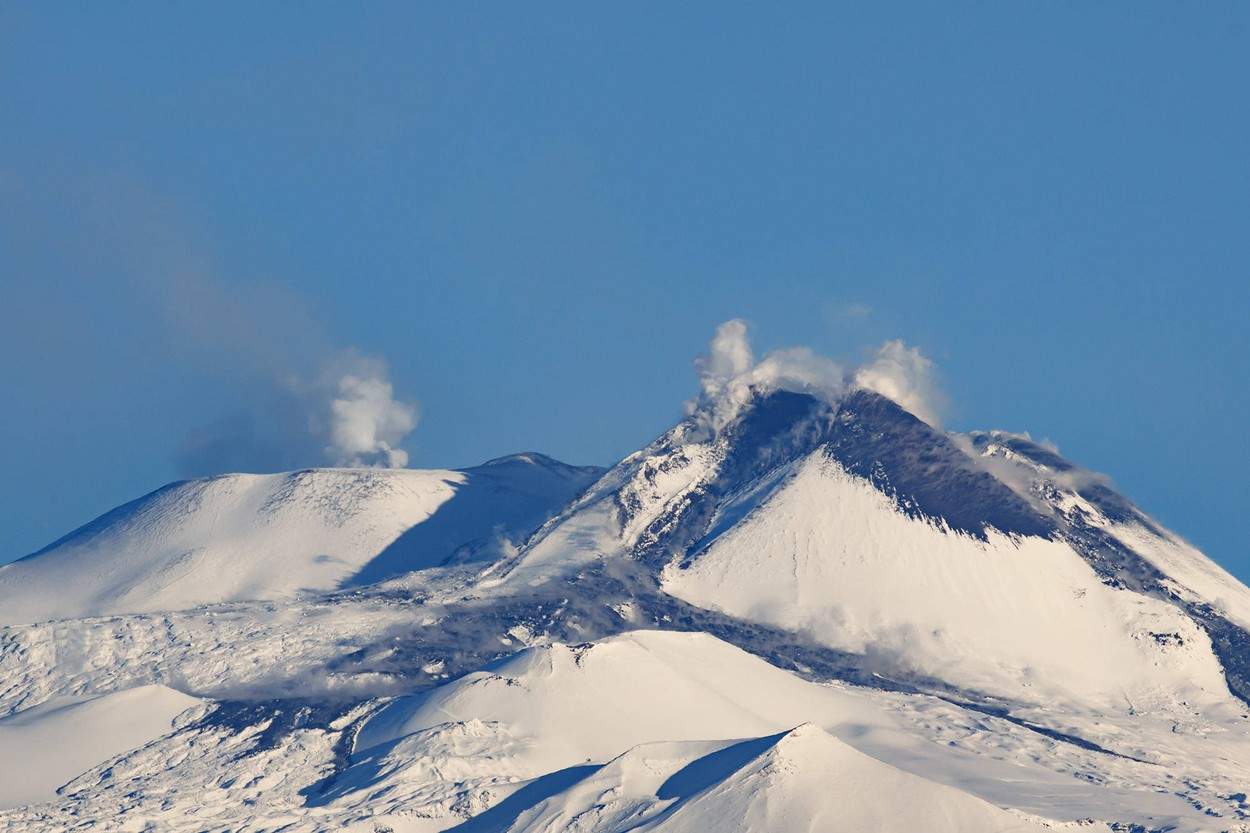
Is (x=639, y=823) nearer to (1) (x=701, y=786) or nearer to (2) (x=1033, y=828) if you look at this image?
(1) (x=701, y=786)

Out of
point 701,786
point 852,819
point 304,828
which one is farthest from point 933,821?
point 304,828

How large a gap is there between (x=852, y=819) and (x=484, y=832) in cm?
2853

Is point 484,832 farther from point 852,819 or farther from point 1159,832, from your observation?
point 1159,832

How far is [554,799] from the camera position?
19975 cm

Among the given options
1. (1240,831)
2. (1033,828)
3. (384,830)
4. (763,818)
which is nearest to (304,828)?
(384,830)

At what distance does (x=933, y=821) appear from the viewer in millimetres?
190500

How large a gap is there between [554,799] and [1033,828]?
118 feet

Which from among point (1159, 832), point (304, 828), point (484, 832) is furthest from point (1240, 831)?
point (304, 828)

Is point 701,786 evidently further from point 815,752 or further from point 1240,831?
point 1240,831

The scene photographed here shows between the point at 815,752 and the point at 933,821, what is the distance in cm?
1154

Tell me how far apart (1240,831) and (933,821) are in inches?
1029

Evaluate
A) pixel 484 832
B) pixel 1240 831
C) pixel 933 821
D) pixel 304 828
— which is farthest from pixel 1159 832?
pixel 304 828

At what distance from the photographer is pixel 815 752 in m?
198

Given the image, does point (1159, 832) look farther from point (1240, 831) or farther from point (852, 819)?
point (852, 819)
